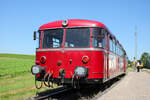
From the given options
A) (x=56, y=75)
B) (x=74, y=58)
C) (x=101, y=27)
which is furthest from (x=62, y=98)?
(x=101, y=27)

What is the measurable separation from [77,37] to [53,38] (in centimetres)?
104

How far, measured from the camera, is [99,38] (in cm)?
794

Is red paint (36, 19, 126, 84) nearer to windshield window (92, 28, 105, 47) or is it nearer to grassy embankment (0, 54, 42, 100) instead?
windshield window (92, 28, 105, 47)

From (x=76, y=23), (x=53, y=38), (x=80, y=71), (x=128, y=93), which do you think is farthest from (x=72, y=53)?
(x=128, y=93)

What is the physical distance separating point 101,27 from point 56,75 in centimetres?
255

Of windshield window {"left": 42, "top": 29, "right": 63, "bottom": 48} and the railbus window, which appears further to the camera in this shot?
windshield window {"left": 42, "top": 29, "right": 63, "bottom": 48}

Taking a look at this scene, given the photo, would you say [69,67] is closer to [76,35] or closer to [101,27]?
[76,35]

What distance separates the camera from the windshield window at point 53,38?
830 cm

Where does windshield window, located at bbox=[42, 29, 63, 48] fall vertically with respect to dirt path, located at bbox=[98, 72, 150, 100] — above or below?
above

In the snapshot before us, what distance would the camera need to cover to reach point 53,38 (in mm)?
8414

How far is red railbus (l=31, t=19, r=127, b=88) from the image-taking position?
25.1 ft

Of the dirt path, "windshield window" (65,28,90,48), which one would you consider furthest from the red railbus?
the dirt path

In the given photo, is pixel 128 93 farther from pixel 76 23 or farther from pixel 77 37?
pixel 76 23

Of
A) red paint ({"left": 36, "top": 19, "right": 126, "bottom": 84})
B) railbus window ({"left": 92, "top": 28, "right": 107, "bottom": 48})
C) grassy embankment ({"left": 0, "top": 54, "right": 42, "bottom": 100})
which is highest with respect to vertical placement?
railbus window ({"left": 92, "top": 28, "right": 107, "bottom": 48})
